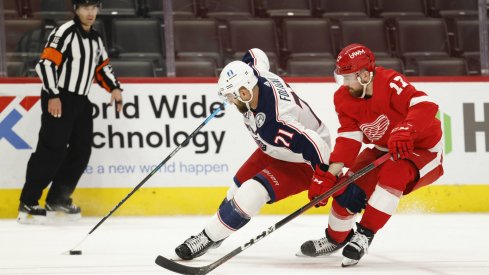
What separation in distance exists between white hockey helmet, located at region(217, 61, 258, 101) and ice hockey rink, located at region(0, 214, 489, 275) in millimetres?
700

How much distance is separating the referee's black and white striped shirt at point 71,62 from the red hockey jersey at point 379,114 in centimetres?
238

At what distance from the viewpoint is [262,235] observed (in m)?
3.66

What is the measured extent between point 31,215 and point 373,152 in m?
2.54

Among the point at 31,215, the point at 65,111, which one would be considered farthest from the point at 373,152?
the point at 31,215

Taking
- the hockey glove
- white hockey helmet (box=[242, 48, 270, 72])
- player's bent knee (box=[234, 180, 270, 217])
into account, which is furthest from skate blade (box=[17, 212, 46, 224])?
the hockey glove

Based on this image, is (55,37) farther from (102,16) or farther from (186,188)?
(186,188)

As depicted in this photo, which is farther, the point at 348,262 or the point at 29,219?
the point at 29,219

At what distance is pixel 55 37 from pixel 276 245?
7.24ft

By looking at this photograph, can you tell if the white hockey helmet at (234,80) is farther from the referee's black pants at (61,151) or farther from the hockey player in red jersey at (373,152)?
the referee's black pants at (61,151)

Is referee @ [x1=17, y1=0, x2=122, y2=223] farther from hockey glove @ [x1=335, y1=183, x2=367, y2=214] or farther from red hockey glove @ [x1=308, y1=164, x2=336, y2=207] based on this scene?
red hockey glove @ [x1=308, y1=164, x2=336, y2=207]

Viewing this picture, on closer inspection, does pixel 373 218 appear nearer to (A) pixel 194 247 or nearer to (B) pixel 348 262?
(B) pixel 348 262

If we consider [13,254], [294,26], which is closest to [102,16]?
[294,26]

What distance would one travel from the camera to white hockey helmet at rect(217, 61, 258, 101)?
384cm

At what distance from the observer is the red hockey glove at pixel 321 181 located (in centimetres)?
373
